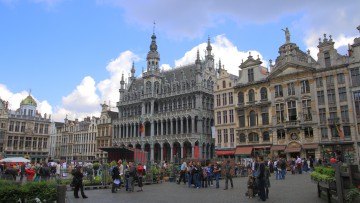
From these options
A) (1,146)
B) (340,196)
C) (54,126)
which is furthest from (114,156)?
(54,126)

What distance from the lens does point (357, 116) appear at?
Answer: 4109 cm

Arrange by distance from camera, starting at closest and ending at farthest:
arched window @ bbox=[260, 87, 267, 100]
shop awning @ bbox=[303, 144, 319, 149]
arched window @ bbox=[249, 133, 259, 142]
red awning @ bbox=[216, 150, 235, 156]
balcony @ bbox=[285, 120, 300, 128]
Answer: shop awning @ bbox=[303, 144, 319, 149] < balcony @ bbox=[285, 120, 300, 128] < arched window @ bbox=[249, 133, 259, 142] < arched window @ bbox=[260, 87, 267, 100] < red awning @ bbox=[216, 150, 235, 156]

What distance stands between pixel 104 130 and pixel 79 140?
12498mm

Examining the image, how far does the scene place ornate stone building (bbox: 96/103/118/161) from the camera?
80.6 metres

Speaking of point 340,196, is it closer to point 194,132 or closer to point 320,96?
point 320,96

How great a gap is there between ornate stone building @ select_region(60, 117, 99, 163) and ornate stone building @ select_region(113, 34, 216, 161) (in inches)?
552

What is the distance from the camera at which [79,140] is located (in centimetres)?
8994

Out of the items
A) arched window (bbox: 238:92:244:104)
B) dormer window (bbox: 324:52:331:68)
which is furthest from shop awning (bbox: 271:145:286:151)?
dormer window (bbox: 324:52:331:68)

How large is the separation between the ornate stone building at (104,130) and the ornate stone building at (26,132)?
730 inches

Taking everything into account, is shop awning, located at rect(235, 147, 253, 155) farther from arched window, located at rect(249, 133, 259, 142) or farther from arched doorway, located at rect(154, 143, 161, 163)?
arched doorway, located at rect(154, 143, 161, 163)

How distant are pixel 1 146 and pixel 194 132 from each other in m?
54.1

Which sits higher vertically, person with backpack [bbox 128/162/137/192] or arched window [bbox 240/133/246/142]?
arched window [bbox 240/133/246/142]

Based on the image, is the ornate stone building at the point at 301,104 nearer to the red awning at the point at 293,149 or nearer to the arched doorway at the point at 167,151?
the red awning at the point at 293,149

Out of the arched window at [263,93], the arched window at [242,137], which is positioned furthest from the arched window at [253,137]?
the arched window at [263,93]
